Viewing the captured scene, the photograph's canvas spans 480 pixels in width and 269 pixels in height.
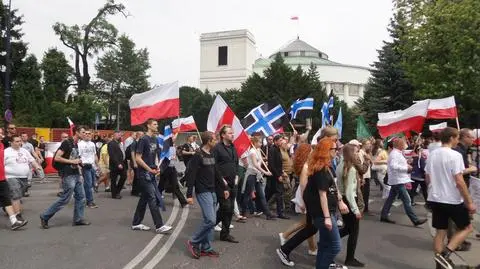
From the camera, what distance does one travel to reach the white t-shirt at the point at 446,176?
245 inches

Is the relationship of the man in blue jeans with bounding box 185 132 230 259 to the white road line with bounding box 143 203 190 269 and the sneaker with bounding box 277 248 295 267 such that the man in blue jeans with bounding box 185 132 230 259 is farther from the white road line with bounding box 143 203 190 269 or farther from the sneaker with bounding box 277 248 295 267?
the sneaker with bounding box 277 248 295 267

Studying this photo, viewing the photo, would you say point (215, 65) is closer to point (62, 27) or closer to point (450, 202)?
point (62, 27)

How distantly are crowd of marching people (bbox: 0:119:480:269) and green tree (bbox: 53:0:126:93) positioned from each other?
113 ft

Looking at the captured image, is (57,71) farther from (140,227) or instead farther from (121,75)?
(140,227)

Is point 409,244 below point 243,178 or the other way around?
below

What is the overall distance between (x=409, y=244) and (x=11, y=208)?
6.68 metres

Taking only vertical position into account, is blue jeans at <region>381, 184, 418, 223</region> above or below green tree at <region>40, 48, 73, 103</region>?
below

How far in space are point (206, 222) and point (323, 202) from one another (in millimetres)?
1905

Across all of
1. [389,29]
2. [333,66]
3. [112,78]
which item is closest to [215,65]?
[333,66]

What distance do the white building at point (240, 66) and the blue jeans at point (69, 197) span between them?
305ft

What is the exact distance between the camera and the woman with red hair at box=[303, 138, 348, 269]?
5.70 m

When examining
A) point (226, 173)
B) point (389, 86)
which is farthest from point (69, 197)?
point (389, 86)

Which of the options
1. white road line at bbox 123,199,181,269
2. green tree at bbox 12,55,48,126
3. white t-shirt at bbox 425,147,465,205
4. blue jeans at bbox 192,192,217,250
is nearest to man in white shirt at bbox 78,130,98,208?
white road line at bbox 123,199,181,269

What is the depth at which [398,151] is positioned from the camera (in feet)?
33.3
